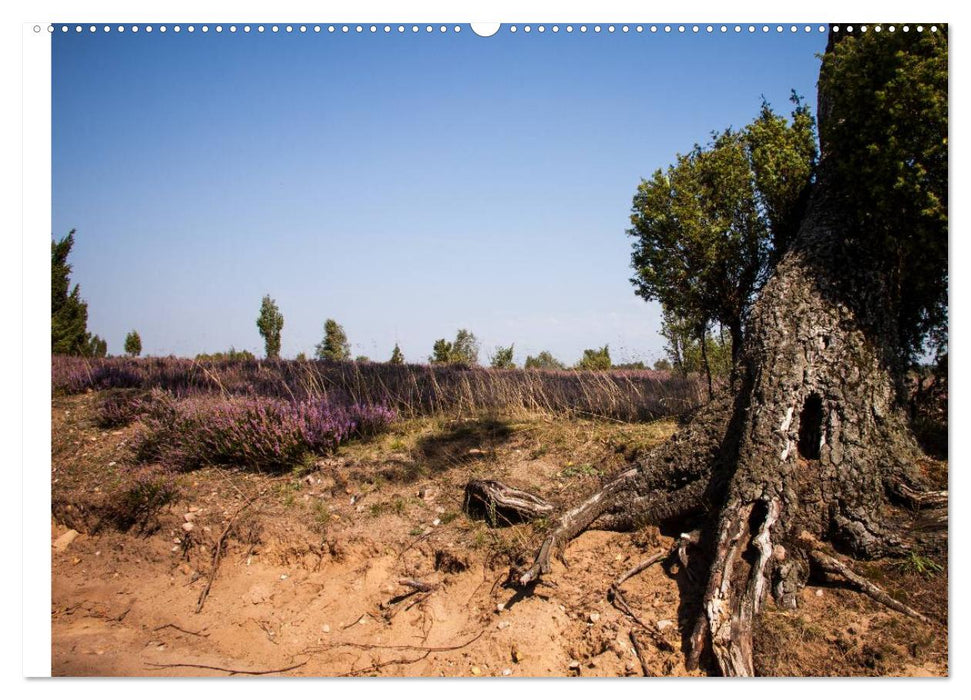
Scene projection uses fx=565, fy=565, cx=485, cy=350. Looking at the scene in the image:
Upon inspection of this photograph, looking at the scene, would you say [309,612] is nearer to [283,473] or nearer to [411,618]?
[411,618]

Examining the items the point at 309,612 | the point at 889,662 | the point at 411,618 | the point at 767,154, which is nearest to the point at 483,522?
the point at 411,618

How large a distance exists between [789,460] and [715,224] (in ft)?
13.5

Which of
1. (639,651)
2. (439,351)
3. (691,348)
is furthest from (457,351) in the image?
(639,651)

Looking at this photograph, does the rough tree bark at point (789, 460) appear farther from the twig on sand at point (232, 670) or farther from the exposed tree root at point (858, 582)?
the twig on sand at point (232, 670)

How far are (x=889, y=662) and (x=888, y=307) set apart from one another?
265cm

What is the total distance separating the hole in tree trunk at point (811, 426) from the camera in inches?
151

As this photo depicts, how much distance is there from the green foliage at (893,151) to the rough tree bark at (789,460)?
20cm

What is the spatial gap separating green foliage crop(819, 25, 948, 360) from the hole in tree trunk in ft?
3.93

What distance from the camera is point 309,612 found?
165 inches

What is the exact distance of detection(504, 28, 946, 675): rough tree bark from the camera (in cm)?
345

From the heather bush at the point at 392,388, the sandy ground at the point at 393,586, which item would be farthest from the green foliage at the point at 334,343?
the sandy ground at the point at 393,586

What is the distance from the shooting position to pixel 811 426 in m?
3.91

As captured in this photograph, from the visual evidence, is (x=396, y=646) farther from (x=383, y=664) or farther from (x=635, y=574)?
(x=635, y=574)

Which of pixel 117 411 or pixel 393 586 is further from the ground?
pixel 117 411
